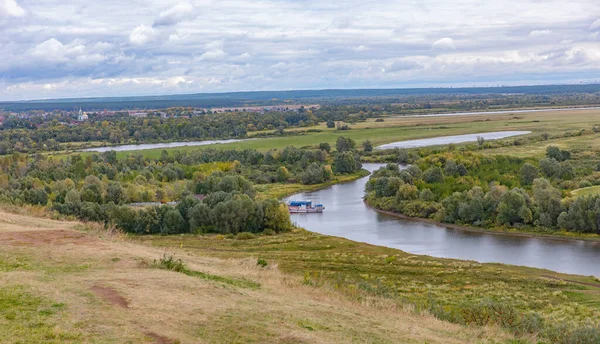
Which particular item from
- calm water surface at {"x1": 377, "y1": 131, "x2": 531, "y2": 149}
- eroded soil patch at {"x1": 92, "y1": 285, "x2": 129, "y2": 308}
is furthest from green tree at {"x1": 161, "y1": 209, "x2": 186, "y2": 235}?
calm water surface at {"x1": 377, "y1": 131, "x2": 531, "y2": 149}

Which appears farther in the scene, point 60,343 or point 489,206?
point 489,206

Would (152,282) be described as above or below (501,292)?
above

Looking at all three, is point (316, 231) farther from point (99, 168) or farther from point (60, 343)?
point (60, 343)

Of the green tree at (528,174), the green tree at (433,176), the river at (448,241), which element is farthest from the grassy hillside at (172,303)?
the green tree at (433,176)

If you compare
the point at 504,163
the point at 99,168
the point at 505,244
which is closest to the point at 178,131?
the point at 99,168

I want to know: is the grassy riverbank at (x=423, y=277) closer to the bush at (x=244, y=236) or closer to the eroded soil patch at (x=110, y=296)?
the bush at (x=244, y=236)

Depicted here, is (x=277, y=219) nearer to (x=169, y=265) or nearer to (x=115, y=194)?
(x=115, y=194)
